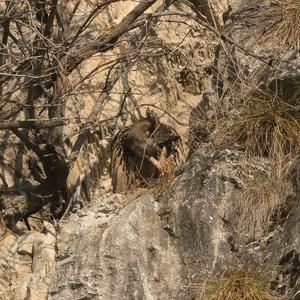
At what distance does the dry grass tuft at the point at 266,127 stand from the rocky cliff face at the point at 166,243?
112mm

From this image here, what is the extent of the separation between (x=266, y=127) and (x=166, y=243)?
45.6 inches

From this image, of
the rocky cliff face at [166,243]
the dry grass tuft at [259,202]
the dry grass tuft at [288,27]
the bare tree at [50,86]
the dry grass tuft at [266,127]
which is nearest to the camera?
the rocky cliff face at [166,243]

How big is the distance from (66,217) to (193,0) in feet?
8.50

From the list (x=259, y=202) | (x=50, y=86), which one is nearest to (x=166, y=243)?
(x=259, y=202)

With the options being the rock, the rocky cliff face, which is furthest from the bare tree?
the rock

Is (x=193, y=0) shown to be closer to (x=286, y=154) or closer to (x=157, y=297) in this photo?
(x=286, y=154)

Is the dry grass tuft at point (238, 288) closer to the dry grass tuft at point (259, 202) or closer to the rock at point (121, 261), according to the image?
the rock at point (121, 261)

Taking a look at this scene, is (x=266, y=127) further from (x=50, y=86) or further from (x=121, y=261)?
(x=50, y=86)

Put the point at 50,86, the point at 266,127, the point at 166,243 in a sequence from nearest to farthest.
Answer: the point at 166,243 < the point at 266,127 < the point at 50,86

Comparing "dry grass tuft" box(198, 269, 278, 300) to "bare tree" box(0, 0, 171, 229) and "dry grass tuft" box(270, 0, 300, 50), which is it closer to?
"bare tree" box(0, 0, 171, 229)

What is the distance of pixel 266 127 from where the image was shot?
672 centimetres

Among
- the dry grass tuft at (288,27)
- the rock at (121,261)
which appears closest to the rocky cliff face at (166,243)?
the rock at (121,261)

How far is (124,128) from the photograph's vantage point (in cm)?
751

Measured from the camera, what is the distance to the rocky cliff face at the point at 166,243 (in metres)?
5.80
